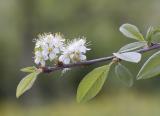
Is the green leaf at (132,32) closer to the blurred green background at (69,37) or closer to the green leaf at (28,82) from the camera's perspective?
the green leaf at (28,82)

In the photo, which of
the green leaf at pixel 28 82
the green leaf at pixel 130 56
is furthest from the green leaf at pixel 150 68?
the green leaf at pixel 28 82

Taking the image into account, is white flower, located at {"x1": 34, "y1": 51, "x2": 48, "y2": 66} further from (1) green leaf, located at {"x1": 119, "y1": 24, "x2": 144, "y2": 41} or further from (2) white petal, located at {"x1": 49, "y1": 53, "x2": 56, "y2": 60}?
(1) green leaf, located at {"x1": 119, "y1": 24, "x2": 144, "y2": 41}

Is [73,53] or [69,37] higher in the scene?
[69,37]

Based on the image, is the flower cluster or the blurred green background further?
the blurred green background

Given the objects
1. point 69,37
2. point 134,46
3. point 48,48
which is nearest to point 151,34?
point 134,46

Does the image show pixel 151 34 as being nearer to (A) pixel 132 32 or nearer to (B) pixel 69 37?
(A) pixel 132 32

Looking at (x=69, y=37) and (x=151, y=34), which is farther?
(x=69, y=37)

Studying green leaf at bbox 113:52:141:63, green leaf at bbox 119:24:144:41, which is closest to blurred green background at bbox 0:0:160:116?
green leaf at bbox 119:24:144:41

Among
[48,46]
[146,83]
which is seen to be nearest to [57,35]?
[48,46]
